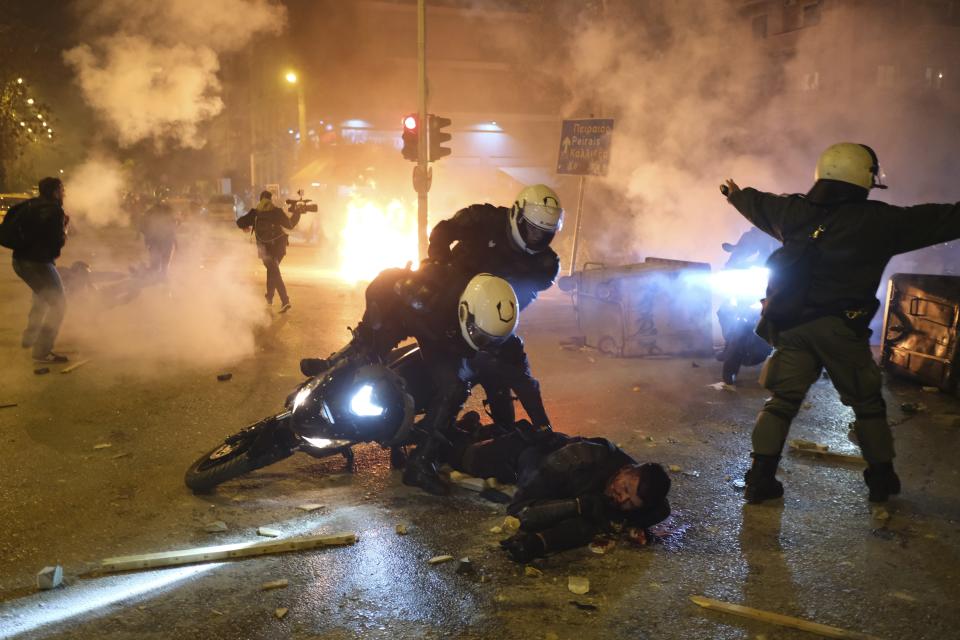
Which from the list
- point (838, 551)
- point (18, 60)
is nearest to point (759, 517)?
point (838, 551)

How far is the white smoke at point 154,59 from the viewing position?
45.0 feet

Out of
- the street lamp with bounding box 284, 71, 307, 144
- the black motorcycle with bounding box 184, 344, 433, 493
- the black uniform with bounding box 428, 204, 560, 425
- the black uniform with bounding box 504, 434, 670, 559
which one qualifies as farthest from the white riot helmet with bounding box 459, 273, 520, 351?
the street lamp with bounding box 284, 71, 307, 144

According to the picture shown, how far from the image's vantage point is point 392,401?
442cm

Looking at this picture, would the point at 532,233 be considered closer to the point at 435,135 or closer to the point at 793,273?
the point at 793,273

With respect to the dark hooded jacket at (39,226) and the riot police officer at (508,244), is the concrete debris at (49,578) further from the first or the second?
the dark hooded jacket at (39,226)

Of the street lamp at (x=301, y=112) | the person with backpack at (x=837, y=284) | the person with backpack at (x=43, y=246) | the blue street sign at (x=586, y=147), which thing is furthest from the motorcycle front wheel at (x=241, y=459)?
Answer: the street lamp at (x=301, y=112)

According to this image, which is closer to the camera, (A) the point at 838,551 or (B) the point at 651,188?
(A) the point at 838,551

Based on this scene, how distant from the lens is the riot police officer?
524 centimetres

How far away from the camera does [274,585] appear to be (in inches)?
137

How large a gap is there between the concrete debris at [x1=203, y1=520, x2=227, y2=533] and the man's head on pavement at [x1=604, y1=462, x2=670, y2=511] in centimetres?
206

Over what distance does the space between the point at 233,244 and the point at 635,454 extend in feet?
A: 70.8

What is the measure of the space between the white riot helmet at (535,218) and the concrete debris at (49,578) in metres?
3.33

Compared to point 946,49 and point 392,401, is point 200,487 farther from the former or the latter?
point 946,49

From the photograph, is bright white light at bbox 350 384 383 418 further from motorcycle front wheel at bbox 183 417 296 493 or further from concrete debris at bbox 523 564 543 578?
concrete debris at bbox 523 564 543 578
